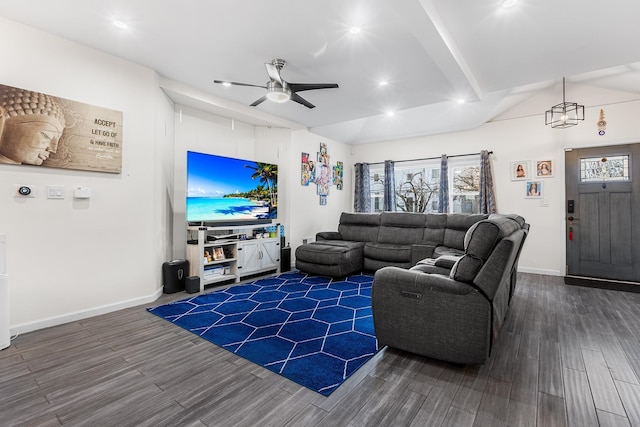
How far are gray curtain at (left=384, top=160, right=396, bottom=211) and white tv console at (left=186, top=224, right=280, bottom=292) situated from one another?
2893mm

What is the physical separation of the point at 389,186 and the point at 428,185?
0.82 m

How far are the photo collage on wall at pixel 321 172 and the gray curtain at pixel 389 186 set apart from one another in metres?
1.04

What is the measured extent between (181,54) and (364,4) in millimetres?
1906

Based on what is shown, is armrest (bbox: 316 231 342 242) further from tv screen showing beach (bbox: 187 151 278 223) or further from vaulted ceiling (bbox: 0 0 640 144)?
vaulted ceiling (bbox: 0 0 640 144)

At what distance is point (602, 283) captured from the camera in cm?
431

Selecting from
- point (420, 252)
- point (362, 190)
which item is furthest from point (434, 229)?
point (362, 190)

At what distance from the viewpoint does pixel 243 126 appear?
516 centimetres

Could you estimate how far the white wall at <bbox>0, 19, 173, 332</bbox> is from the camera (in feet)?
8.35

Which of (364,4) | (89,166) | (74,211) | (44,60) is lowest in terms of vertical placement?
(74,211)

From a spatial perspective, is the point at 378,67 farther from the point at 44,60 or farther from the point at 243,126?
the point at 44,60

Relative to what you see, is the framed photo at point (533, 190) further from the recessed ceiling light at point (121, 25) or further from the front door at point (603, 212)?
the recessed ceiling light at point (121, 25)

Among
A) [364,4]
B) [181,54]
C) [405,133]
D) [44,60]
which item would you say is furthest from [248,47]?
[405,133]

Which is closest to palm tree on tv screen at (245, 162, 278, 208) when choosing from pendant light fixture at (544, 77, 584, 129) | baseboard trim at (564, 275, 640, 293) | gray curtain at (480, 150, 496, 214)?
gray curtain at (480, 150, 496, 214)

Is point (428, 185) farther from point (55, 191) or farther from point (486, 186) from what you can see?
point (55, 191)
